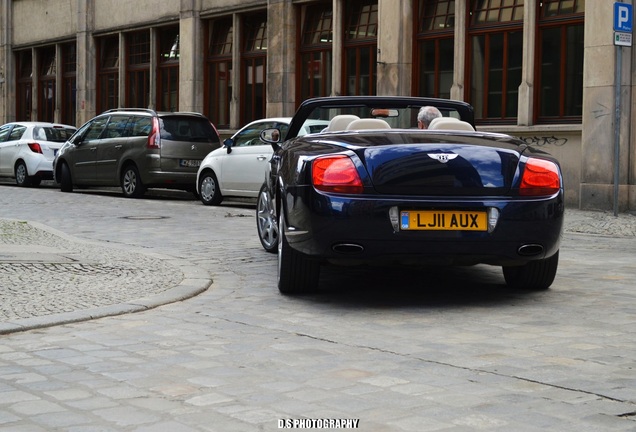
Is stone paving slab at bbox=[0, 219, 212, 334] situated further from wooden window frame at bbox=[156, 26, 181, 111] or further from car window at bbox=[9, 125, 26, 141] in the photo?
wooden window frame at bbox=[156, 26, 181, 111]

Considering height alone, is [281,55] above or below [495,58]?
above

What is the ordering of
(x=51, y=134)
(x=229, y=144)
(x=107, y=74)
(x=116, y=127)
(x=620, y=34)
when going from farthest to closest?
(x=107, y=74) → (x=51, y=134) → (x=116, y=127) → (x=229, y=144) → (x=620, y=34)

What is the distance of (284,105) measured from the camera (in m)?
26.8

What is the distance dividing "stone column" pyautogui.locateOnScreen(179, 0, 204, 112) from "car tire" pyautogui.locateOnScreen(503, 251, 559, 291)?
22.3 metres

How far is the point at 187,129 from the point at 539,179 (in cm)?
1459

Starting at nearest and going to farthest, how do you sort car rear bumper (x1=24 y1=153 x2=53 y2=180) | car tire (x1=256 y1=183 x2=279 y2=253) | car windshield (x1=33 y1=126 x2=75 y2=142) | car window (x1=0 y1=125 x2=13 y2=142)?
car tire (x1=256 y1=183 x2=279 y2=253)
car rear bumper (x1=24 y1=153 x2=53 y2=180)
car windshield (x1=33 y1=126 x2=75 y2=142)
car window (x1=0 y1=125 x2=13 y2=142)

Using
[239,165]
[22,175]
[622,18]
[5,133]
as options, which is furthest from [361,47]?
[622,18]

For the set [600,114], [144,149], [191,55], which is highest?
[191,55]

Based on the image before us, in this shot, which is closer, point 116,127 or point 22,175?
point 116,127

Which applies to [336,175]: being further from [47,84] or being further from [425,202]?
[47,84]

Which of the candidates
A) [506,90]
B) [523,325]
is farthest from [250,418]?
[506,90]

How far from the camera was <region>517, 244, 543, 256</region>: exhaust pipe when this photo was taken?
7430 millimetres

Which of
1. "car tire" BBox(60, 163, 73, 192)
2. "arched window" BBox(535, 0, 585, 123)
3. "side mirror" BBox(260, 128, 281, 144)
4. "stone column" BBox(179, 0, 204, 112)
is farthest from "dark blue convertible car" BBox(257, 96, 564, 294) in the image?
"stone column" BBox(179, 0, 204, 112)

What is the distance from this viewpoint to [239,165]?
742 inches
